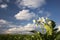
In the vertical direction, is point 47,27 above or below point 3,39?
below

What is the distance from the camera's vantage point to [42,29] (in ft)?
31.1

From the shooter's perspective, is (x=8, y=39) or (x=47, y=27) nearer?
(x=47, y=27)

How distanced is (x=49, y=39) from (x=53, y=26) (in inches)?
25.9

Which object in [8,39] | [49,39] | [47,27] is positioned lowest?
[49,39]

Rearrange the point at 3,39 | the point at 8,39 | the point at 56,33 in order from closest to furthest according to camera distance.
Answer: the point at 56,33, the point at 8,39, the point at 3,39

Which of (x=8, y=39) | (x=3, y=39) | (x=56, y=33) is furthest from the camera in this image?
(x=3, y=39)

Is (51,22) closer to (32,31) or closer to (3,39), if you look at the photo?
(32,31)

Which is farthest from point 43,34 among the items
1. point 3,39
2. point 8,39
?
point 3,39

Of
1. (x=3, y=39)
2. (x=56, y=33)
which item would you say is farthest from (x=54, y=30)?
(x=3, y=39)

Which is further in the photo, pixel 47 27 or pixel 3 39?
pixel 3 39

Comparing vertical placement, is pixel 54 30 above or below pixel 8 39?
below

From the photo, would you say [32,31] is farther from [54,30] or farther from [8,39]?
[8,39]

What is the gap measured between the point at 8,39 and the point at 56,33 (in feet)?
62.0

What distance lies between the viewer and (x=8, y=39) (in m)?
27.2
